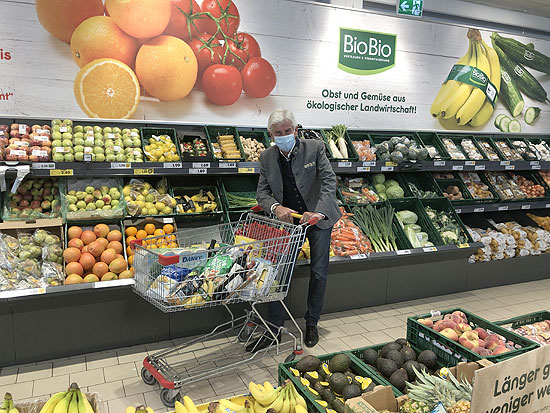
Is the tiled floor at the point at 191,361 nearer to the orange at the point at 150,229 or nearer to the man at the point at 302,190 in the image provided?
the man at the point at 302,190

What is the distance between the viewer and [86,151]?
4039mm

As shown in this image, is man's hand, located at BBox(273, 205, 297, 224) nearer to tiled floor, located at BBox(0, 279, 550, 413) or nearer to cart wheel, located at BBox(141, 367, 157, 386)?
tiled floor, located at BBox(0, 279, 550, 413)

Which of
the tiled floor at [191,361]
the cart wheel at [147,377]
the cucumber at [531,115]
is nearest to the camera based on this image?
the tiled floor at [191,361]

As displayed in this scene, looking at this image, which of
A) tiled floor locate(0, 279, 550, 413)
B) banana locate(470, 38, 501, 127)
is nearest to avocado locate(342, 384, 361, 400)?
tiled floor locate(0, 279, 550, 413)

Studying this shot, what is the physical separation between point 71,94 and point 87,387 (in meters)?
2.78

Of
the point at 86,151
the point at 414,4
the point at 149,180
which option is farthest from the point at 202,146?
the point at 414,4

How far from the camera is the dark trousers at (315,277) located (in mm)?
3811

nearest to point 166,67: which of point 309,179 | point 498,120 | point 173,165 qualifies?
point 173,165

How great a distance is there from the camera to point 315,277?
3955 mm

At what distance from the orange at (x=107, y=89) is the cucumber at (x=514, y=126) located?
573cm

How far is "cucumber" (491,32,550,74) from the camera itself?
22.4ft

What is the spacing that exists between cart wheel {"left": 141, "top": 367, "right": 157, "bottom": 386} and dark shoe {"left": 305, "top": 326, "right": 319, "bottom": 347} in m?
1.34

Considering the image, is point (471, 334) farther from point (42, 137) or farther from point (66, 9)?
point (66, 9)

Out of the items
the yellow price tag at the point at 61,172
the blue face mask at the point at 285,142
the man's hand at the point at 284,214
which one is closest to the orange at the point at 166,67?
the yellow price tag at the point at 61,172
